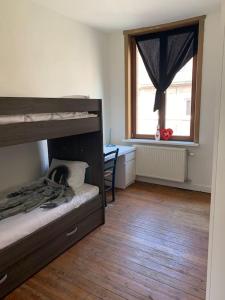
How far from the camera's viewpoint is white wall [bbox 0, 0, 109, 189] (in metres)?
2.44

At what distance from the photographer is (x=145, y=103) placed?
3.97 m

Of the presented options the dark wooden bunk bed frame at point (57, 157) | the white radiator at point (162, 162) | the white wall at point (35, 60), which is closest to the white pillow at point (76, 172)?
the dark wooden bunk bed frame at point (57, 157)

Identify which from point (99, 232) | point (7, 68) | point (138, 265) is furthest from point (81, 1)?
point (138, 265)

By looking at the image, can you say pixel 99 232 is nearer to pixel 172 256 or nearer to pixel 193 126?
pixel 172 256

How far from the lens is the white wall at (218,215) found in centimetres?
88

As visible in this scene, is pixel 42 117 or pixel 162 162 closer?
pixel 42 117

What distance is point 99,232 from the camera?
256 centimetres

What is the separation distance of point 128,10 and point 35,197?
2554 millimetres

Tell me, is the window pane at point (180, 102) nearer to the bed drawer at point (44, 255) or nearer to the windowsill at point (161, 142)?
the windowsill at point (161, 142)

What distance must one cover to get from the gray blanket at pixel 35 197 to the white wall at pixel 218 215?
1521mm

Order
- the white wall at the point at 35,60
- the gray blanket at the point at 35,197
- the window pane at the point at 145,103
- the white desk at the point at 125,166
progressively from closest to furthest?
the gray blanket at the point at 35,197
the white wall at the point at 35,60
the white desk at the point at 125,166
the window pane at the point at 145,103

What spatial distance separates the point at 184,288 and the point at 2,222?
1.55 m

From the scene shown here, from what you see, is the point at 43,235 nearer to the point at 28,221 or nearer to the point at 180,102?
the point at 28,221

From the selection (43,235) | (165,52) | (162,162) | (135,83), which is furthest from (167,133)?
(43,235)
